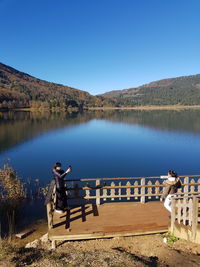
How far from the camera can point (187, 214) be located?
271 inches

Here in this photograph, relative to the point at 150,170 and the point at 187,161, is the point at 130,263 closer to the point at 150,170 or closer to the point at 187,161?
the point at 150,170

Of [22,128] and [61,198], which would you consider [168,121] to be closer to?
[22,128]

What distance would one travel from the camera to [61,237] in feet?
22.3

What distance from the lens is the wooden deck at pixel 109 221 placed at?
6.95 meters

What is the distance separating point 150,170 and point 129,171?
2.24 m

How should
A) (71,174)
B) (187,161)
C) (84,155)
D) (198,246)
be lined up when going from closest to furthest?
(198,246) < (71,174) < (187,161) < (84,155)

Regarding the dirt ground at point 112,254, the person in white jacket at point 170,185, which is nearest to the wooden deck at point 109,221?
the dirt ground at point 112,254

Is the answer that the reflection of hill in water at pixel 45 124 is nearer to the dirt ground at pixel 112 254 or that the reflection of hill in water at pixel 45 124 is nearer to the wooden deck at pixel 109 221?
the wooden deck at pixel 109 221

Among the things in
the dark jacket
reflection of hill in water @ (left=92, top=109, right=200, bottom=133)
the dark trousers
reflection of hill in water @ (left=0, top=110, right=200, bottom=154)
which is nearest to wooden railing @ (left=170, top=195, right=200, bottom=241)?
the dark jacket

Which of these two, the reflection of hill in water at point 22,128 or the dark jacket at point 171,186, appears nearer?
the dark jacket at point 171,186

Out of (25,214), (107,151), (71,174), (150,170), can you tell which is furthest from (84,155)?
Answer: (25,214)

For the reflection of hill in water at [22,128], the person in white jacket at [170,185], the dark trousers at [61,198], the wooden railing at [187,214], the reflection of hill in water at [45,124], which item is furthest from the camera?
the reflection of hill in water at [45,124]

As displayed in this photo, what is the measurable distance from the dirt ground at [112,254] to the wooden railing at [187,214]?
59 centimetres

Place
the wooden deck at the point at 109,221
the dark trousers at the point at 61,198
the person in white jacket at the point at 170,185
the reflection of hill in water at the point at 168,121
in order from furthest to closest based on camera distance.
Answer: the reflection of hill in water at the point at 168,121, the dark trousers at the point at 61,198, the person in white jacket at the point at 170,185, the wooden deck at the point at 109,221
